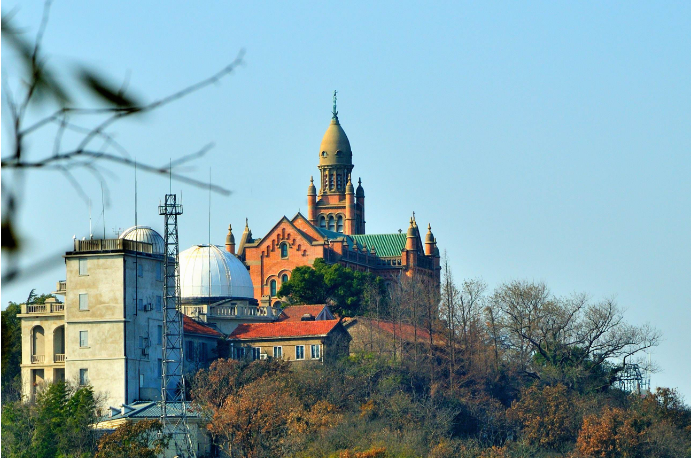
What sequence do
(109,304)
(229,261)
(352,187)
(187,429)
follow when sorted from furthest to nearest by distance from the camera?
(352,187) → (229,261) → (109,304) → (187,429)

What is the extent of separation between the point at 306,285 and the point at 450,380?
18.3m

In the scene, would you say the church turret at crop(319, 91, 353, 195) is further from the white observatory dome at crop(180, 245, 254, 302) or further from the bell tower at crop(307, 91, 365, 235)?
the white observatory dome at crop(180, 245, 254, 302)

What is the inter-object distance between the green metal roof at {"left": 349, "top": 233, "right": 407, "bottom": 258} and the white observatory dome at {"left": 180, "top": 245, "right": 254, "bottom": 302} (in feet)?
68.1

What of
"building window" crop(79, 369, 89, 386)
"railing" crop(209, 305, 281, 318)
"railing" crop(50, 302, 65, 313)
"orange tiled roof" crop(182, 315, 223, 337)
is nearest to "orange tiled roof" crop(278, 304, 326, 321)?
"railing" crop(209, 305, 281, 318)

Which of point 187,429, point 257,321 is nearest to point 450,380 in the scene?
point 257,321

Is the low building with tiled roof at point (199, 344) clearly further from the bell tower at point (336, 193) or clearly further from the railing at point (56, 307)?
the bell tower at point (336, 193)

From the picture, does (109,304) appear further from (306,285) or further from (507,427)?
(306,285)

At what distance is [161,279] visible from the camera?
54.8 m

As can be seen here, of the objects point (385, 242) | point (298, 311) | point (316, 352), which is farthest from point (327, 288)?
point (385, 242)

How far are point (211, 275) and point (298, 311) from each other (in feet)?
19.4

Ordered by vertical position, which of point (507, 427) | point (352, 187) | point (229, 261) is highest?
point (352, 187)

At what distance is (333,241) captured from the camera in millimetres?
85312

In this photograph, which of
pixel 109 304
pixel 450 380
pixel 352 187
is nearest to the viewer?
pixel 109 304

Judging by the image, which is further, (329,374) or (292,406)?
(329,374)
